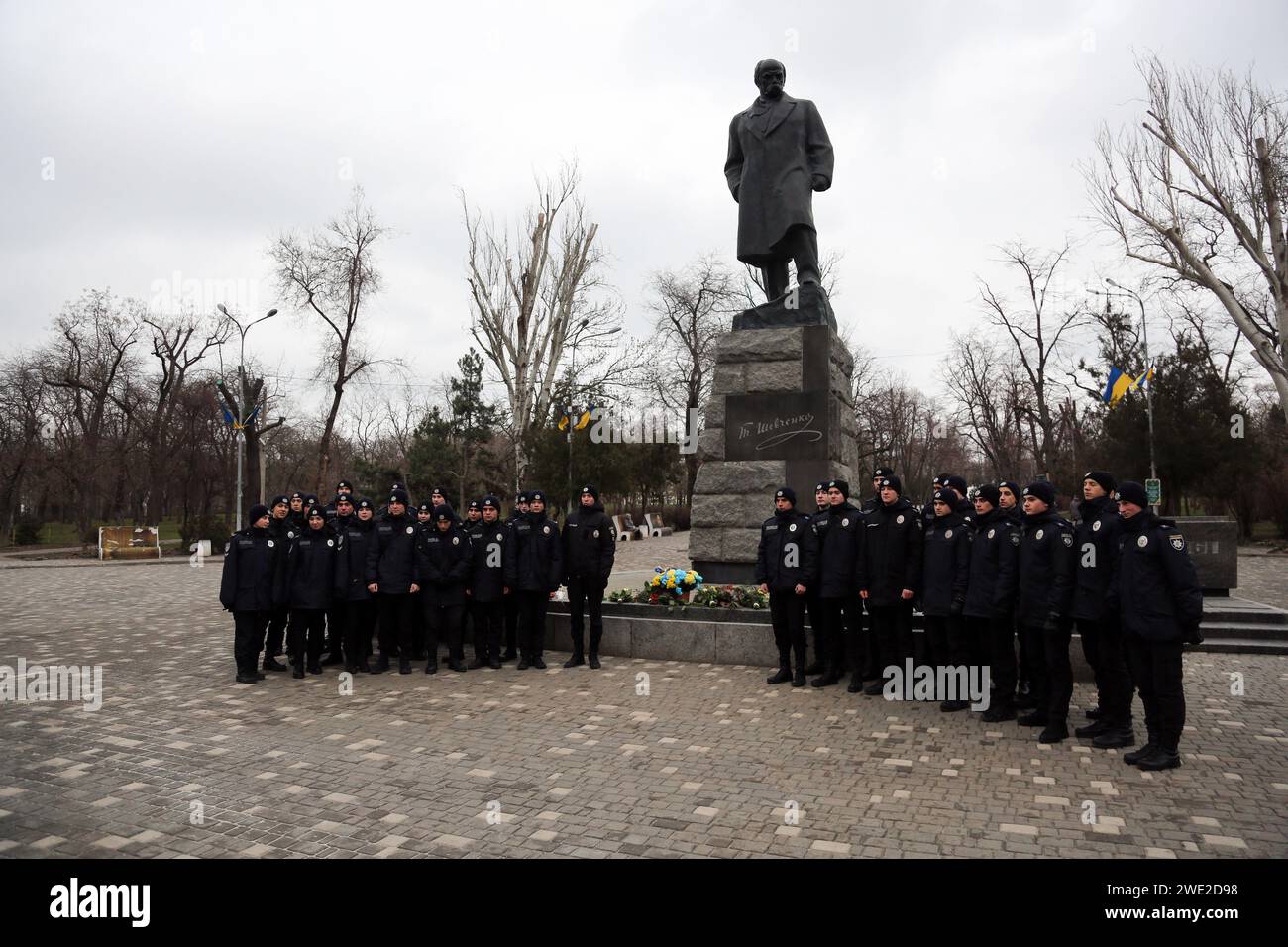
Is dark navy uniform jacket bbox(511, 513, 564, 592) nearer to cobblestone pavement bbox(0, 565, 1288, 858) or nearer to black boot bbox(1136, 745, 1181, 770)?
cobblestone pavement bbox(0, 565, 1288, 858)

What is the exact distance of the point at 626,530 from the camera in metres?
31.1

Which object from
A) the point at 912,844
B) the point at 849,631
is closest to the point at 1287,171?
the point at 849,631

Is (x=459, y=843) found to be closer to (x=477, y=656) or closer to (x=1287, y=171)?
(x=477, y=656)

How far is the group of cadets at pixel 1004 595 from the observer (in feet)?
17.5

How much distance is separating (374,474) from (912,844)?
3408 cm

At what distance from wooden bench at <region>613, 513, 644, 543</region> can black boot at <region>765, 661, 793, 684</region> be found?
2228 cm

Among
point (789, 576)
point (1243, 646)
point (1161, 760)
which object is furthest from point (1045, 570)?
point (1243, 646)

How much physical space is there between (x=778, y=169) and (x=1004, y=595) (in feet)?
21.1

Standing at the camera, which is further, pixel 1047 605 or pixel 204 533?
pixel 204 533

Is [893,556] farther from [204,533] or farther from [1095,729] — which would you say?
[204,533]

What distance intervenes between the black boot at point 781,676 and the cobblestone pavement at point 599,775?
7.7 inches

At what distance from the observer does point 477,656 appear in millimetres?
8773

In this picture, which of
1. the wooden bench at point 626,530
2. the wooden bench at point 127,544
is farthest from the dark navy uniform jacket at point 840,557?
the wooden bench at point 127,544

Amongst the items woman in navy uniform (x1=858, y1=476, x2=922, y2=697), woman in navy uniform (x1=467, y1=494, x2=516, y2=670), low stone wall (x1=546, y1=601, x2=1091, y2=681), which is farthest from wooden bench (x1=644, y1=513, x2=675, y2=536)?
woman in navy uniform (x1=858, y1=476, x2=922, y2=697)
